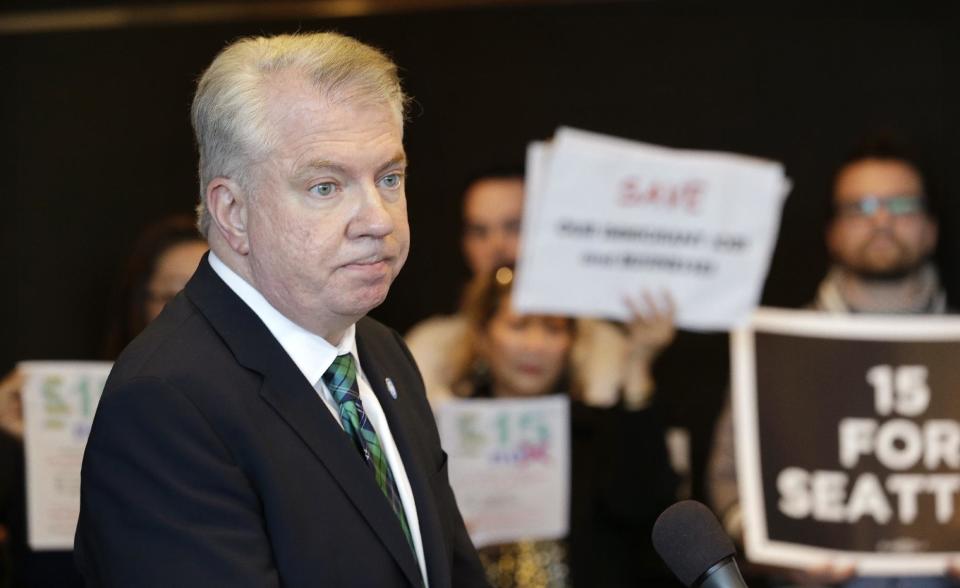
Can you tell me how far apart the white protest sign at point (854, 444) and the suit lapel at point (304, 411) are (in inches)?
88.8

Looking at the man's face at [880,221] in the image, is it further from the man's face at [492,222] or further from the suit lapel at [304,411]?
the suit lapel at [304,411]

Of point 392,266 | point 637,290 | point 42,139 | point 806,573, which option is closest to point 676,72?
point 637,290

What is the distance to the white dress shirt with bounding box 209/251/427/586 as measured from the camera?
5.36 ft

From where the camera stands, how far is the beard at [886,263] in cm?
384

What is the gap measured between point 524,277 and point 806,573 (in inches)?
45.8

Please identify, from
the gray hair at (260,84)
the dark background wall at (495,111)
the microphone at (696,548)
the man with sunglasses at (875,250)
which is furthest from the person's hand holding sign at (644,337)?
the microphone at (696,548)

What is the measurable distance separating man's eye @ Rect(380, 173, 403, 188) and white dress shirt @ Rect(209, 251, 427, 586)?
21 centimetres

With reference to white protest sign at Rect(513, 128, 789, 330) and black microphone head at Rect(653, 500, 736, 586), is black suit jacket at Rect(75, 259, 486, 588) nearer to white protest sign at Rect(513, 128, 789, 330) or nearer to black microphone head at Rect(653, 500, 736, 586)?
black microphone head at Rect(653, 500, 736, 586)

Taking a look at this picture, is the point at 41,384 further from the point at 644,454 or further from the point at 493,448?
the point at 644,454

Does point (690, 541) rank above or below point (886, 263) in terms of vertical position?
below

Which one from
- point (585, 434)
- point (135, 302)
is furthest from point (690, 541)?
point (135, 302)

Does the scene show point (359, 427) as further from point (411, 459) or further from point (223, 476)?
point (223, 476)

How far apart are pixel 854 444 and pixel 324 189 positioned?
8.00ft

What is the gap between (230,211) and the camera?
5.37 feet
